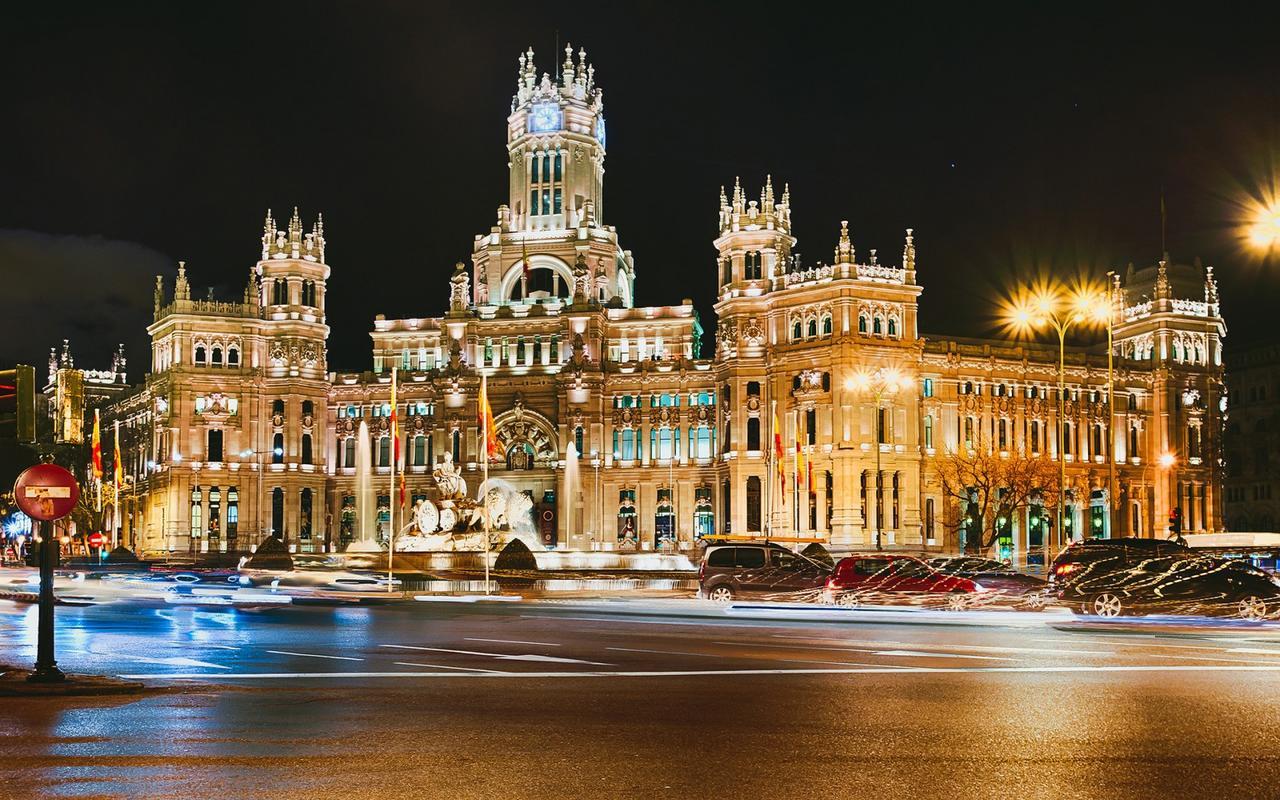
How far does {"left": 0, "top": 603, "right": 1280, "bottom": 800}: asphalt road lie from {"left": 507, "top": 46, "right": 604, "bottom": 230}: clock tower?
96.8 metres

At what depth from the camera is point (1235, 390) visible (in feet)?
432

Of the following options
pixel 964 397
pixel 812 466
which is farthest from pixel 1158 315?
pixel 812 466

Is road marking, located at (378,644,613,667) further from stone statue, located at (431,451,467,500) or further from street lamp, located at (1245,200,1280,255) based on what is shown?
stone statue, located at (431,451,467,500)

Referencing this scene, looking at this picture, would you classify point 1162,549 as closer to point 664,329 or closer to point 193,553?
point 664,329

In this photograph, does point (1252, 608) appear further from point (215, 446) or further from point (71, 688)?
point (215, 446)

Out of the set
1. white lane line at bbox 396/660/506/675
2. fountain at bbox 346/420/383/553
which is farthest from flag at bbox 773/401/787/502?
white lane line at bbox 396/660/506/675

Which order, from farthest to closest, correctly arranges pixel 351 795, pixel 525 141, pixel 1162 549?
pixel 525 141 → pixel 1162 549 → pixel 351 795

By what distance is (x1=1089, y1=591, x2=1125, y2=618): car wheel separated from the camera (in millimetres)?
36094

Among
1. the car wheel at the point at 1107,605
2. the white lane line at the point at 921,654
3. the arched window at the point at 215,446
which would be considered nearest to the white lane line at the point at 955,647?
the white lane line at the point at 921,654

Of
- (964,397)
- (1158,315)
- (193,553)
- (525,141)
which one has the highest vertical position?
(525,141)

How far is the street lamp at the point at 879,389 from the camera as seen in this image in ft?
323

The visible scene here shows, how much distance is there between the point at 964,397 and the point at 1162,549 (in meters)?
60.8

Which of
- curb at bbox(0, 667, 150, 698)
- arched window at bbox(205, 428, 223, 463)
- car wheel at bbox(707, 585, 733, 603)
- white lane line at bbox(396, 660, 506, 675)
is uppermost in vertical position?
arched window at bbox(205, 428, 223, 463)

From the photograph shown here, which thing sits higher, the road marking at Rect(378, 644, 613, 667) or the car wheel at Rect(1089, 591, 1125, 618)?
the road marking at Rect(378, 644, 613, 667)
